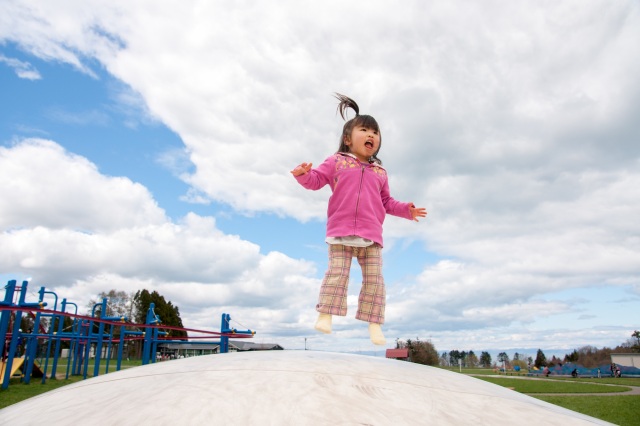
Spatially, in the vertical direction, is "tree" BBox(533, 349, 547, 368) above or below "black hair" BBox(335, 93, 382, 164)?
below

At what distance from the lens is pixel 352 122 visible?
14.4 ft

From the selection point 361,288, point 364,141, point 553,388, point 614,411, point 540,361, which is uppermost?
point 364,141

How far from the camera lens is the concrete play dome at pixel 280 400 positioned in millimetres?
1190

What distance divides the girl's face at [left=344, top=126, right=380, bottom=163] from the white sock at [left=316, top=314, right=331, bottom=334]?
1601 millimetres

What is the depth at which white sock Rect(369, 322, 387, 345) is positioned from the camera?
3.68 m

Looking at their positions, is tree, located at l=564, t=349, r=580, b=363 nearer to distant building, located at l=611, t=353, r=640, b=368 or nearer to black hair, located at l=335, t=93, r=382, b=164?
distant building, located at l=611, t=353, r=640, b=368

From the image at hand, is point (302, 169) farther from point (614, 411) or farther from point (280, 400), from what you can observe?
point (614, 411)

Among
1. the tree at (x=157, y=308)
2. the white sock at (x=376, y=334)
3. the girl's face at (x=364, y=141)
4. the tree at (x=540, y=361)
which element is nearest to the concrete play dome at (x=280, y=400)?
the white sock at (x=376, y=334)

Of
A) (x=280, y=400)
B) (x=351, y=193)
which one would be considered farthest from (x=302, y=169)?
(x=280, y=400)

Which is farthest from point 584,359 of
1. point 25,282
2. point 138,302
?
point 25,282

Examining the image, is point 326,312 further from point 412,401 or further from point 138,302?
point 138,302

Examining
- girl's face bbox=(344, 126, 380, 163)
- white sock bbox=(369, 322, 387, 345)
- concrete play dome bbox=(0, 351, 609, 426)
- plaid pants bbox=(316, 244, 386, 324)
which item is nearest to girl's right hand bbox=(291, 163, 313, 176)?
girl's face bbox=(344, 126, 380, 163)

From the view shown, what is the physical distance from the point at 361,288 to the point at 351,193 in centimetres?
88

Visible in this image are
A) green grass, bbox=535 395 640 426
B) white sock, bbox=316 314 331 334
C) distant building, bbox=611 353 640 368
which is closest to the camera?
white sock, bbox=316 314 331 334
